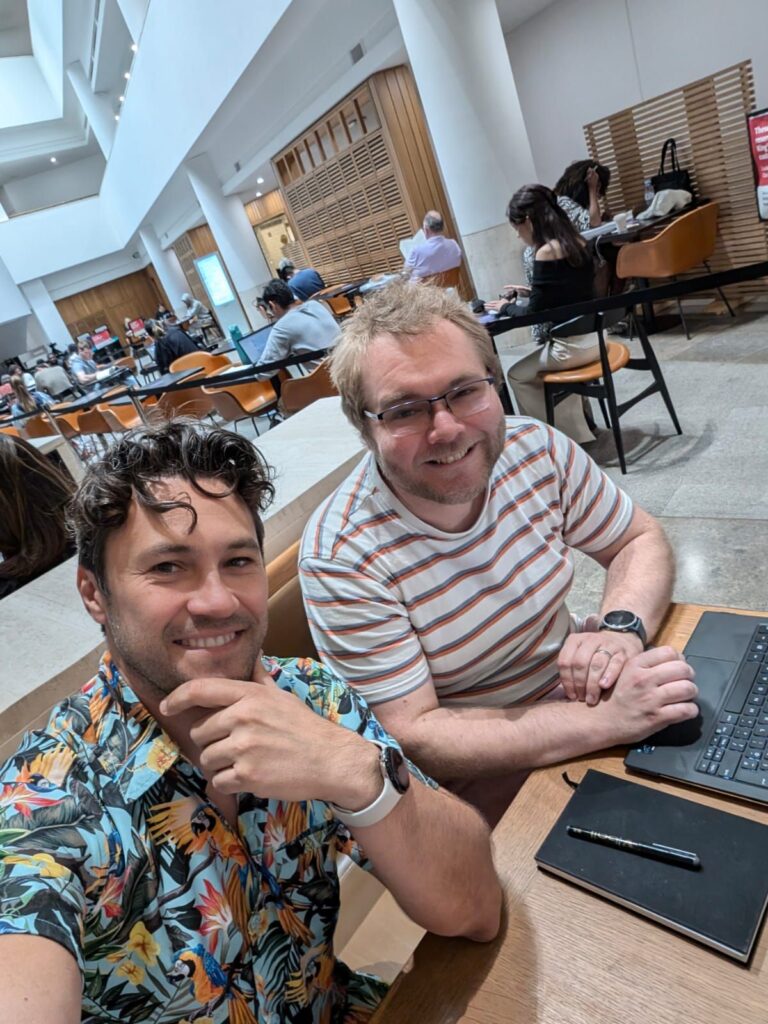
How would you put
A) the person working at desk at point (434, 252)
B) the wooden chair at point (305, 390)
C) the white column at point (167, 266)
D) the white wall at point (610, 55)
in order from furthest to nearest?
the white column at point (167, 266)
the person working at desk at point (434, 252)
the white wall at point (610, 55)
the wooden chair at point (305, 390)

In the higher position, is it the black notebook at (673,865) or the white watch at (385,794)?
the white watch at (385,794)

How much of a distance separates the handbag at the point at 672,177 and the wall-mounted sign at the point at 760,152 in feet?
Answer: 2.18

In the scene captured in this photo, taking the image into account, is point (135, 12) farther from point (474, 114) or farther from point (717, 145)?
point (717, 145)

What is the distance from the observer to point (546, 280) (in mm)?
3906

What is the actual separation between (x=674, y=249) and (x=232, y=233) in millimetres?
10419

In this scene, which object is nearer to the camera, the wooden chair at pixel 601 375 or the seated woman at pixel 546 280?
the wooden chair at pixel 601 375

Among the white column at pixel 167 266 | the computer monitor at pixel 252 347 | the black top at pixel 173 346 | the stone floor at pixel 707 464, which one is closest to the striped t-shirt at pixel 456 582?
the stone floor at pixel 707 464

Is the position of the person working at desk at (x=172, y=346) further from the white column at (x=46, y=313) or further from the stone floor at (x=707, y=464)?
the white column at (x=46, y=313)

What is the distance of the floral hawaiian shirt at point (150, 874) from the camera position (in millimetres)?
657

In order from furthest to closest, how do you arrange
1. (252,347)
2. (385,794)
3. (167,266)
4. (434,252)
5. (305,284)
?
(167,266) → (305,284) → (434,252) → (252,347) → (385,794)

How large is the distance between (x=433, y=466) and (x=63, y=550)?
152cm

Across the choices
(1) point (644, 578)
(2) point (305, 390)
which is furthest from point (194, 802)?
(2) point (305, 390)

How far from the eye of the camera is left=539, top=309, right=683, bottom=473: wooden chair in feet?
10.8

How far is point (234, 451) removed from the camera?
94 cm
